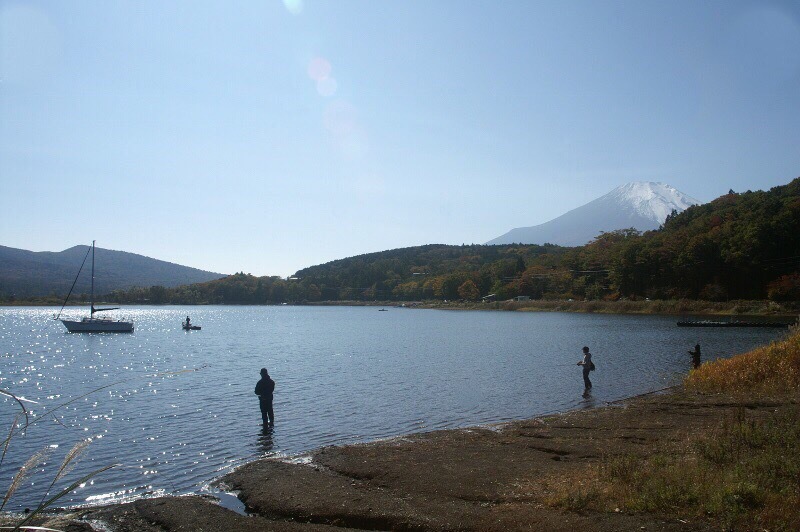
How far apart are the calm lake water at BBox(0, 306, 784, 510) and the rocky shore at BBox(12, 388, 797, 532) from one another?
5.88ft

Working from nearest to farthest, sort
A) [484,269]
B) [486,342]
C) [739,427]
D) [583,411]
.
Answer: [739,427], [583,411], [486,342], [484,269]

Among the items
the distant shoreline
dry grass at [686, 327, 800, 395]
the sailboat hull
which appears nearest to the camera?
dry grass at [686, 327, 800, 395]

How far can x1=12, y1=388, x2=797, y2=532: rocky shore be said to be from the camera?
8.68 metres

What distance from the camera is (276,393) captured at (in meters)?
25.2

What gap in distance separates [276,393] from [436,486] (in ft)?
51.8

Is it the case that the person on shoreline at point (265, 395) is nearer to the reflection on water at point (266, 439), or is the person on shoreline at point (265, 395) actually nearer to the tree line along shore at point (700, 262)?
the reflection on water at point (266, 439)

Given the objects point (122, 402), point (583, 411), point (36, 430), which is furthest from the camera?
point (122, 402)

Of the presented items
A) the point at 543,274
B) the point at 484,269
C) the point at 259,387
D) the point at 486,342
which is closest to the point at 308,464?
the point at 259,387

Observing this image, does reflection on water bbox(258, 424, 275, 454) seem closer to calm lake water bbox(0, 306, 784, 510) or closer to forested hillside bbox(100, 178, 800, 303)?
calm lake water bbox(0, 306, 784, 510)

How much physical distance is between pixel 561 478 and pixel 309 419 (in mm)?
11171

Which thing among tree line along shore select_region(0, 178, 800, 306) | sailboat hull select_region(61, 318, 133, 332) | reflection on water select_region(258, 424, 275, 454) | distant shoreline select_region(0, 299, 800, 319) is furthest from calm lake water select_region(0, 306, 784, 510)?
tree line along shore select_region(0, 178, 800, 306)

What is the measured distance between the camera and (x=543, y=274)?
153 m

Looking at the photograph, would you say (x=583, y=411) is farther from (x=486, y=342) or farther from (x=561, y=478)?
(x=486, y=342)

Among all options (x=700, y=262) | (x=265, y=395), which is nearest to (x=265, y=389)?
(x=265, y=395)
